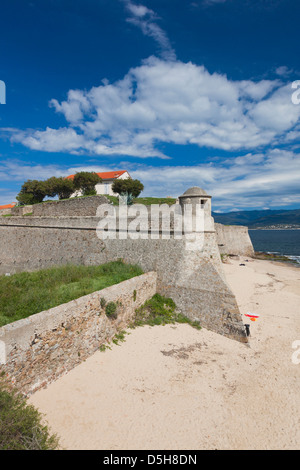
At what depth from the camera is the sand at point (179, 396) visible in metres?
4.88

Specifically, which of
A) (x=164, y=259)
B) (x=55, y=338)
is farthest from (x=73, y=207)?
(x=55, y=338)

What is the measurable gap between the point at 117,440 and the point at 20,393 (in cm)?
240

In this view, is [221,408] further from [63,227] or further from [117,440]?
[63,227]

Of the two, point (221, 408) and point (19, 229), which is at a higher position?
Result: point (19, 229)

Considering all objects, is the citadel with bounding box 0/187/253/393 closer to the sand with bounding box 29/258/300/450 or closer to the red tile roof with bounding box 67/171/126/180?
the sand with bounding box 29/258/300/450

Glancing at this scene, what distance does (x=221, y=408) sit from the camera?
575cm

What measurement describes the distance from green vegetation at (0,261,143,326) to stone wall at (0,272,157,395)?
2.29 feet

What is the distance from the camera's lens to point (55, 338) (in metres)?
5.76

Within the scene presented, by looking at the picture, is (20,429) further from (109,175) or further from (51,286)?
(109,175)

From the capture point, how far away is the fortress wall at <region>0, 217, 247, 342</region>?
9.06 meters

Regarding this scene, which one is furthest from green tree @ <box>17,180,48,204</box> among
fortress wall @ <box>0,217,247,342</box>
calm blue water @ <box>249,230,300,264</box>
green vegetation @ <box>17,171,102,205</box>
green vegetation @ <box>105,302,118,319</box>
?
calm blue water @ <box>249,230,300,264</box>

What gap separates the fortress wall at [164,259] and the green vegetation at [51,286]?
1232mm

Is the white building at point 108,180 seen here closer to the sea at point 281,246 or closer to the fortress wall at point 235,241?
the fortress wall at point 235,241
